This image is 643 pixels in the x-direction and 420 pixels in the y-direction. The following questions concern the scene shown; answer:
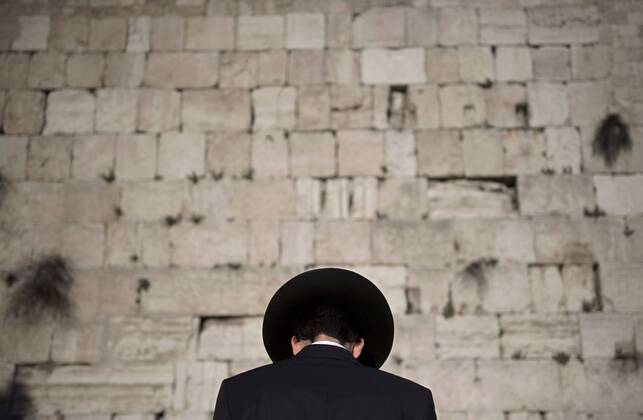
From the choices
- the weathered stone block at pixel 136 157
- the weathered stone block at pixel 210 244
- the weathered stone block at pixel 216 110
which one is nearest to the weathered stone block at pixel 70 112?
the weathered stone block at pixel 136 157

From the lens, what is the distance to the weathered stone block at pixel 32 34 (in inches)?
241

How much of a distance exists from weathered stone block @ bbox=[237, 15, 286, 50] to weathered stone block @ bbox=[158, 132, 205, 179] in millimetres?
976

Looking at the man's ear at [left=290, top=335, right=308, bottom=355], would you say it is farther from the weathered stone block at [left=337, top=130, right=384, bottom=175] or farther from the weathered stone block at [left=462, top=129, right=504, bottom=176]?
the weathered stone block at [left=462, top=129, right=504, bottom=176]

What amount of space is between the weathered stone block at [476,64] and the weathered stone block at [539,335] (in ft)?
6.96

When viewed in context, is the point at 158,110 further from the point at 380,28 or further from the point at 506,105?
the point at 506,105

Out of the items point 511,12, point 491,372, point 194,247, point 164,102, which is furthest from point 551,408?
point 164,102

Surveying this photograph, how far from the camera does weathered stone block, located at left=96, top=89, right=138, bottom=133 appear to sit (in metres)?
5.87

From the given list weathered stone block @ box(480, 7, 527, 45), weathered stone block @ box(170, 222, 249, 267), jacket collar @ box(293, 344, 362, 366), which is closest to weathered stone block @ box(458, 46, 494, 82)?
weathered stone block @ box(480, 7, 527, 45)

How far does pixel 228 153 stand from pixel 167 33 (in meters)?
1.34

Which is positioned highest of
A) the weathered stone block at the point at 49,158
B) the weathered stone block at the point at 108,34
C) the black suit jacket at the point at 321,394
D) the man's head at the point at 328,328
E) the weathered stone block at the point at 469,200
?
the weathered stone block at the point at 108,34

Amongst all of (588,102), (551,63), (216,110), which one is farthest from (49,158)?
(588,102)

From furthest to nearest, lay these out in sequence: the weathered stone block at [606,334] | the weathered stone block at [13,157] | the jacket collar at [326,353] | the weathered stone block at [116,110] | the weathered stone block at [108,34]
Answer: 1. the weathered stone block at [108,34]
2. the weathered stone block at [116,110]
3. the weathered stone block at [13,157]
4. the weathered stone block at [606,334]
5. the jacket collar at [326,353]

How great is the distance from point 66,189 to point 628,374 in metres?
4.84

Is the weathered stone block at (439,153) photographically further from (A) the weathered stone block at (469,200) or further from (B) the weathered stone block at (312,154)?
(B) the weathered stone block at (312,154)
